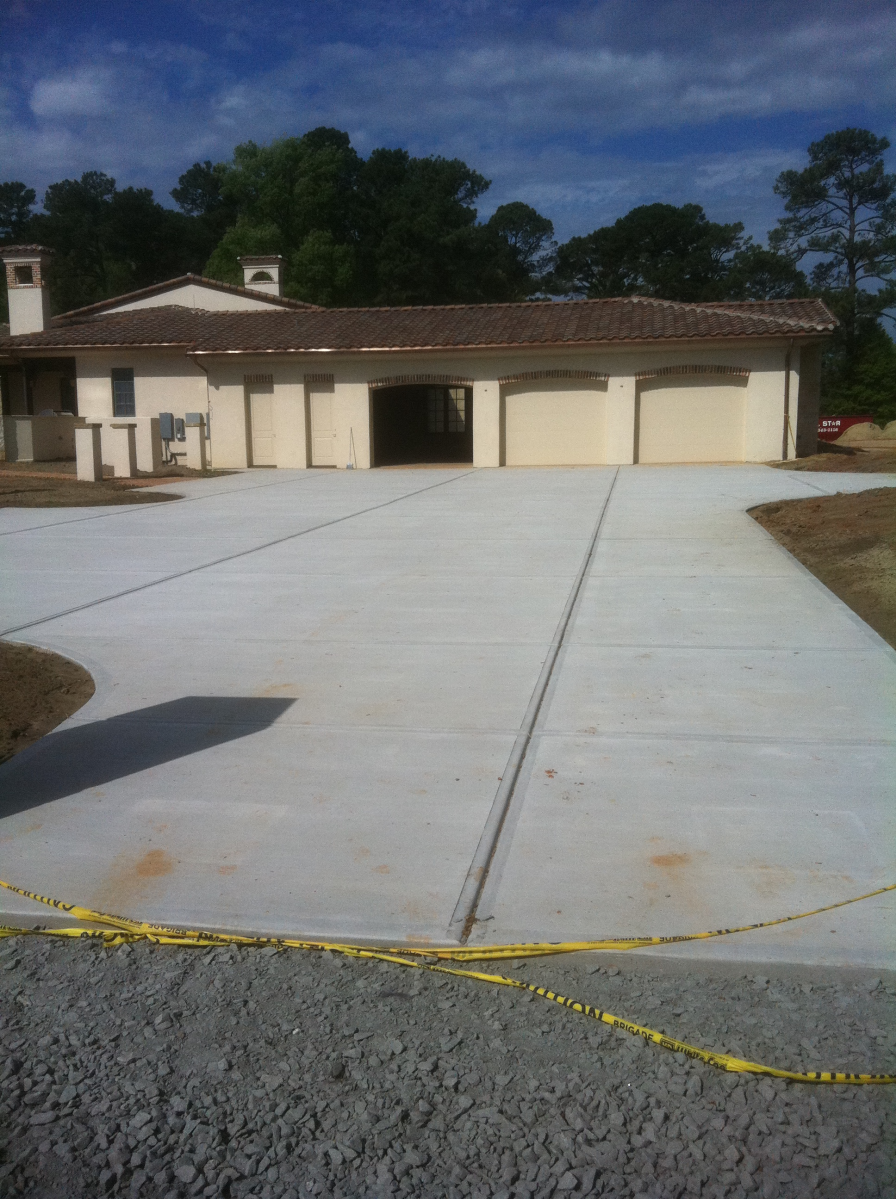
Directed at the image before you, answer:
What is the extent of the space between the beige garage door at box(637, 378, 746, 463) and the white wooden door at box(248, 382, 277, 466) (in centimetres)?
1015

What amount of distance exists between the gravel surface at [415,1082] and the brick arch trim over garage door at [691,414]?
25776 millimetres

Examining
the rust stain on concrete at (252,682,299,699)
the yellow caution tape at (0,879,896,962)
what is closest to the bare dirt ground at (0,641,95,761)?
the rust stain on concrete at (252,682,299,699)

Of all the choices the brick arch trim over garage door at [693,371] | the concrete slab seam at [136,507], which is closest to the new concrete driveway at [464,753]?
the concrete slab seam at [136,507]

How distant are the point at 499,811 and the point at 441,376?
25.5 m

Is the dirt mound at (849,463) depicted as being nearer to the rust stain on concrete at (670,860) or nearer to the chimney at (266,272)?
the chimney at (266,272)

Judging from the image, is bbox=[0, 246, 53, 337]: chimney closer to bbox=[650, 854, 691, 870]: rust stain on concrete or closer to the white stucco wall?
the white stucco wall

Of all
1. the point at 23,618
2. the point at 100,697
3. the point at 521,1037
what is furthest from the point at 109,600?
the point at 521,1037

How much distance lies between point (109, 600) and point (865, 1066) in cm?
778

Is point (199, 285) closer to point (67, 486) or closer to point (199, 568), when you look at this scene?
point (67, 486)

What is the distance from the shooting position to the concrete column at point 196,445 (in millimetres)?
28781

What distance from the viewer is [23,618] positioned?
28.8 feet

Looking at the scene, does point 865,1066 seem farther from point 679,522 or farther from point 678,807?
point 679,522

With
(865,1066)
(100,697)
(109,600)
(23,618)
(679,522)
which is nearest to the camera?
(865,1066)

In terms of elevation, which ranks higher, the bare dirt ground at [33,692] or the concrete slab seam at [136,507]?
the concrete slab seam at [136,507]
